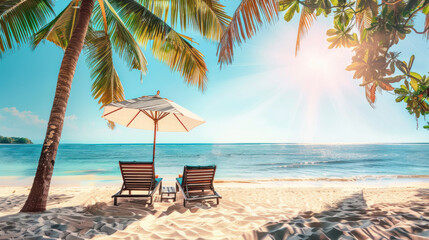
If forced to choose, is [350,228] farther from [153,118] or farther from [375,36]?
[153,118]

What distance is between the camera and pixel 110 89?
5938 millimetres

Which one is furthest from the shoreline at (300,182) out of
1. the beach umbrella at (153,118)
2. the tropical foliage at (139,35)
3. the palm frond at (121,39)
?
the palm frond at (121,39)

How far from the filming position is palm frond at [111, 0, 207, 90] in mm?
5059

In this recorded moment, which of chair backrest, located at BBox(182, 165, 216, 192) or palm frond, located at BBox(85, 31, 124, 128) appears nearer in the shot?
chair backrest, located at BBox(182, 165, 216, 192)

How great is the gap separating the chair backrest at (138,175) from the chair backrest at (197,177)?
26.9 inches

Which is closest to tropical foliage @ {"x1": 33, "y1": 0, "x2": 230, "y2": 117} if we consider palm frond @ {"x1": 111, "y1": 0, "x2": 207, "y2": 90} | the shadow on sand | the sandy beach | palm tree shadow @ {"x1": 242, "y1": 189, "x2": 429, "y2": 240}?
palm frond @ {"x1": 111, "y1": 0, "x2": 207, "y2": 90}

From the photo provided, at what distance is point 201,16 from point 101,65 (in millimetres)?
3012

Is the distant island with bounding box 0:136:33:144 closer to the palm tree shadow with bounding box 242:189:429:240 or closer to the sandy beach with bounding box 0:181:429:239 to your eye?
the sandy beach with bounding box 0:181:429:239

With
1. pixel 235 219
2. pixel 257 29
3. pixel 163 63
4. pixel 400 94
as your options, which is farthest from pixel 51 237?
pixel 400 94

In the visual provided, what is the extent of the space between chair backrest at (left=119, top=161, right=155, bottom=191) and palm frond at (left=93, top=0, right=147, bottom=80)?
2.99 m

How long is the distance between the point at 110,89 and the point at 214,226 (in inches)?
195

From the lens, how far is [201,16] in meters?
4.99

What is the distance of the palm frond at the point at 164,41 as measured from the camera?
16.6 feet

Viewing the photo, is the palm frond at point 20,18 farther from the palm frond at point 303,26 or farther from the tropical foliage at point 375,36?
the palm frond at point 303,26
